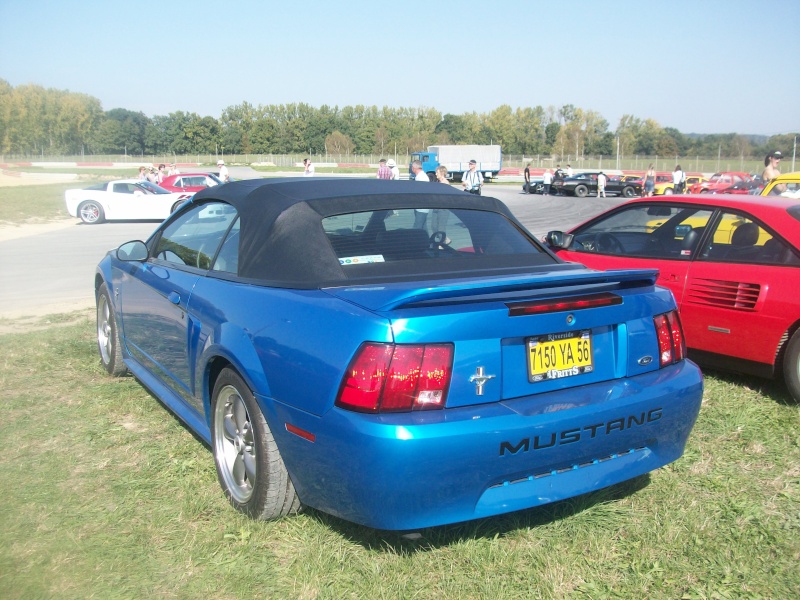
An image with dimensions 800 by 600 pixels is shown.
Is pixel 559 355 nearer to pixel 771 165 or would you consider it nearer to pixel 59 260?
pixel 771 165

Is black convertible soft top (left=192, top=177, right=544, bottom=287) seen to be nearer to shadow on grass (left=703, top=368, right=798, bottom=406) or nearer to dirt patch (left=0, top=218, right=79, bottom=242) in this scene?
shadow on grass (left=703, top=368, right=798, bottom=406)

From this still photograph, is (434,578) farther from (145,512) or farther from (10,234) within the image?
(10,234)

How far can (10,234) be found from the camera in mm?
18422

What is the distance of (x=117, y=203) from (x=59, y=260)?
30.0 feet

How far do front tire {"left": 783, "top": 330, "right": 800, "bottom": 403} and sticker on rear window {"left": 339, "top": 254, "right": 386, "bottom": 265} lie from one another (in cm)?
295

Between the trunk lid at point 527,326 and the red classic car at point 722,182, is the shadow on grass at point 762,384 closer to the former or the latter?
the trunk lid at point 527,326

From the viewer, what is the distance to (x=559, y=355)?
2.75 meters

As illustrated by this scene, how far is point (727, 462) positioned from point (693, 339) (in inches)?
57.5

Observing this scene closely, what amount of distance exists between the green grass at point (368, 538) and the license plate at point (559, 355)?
75 centimetres

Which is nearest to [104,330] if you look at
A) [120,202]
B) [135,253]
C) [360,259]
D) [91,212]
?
[135,253]

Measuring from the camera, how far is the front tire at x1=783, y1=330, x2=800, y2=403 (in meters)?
4.58

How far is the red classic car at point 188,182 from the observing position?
79.2 ft

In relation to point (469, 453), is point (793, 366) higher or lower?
lower

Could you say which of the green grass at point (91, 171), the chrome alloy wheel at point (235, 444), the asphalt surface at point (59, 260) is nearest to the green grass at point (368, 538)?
the chrome alloy wheel at point (235, 444)
